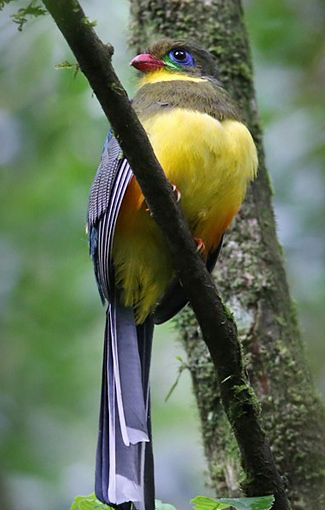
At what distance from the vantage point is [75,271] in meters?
4.95

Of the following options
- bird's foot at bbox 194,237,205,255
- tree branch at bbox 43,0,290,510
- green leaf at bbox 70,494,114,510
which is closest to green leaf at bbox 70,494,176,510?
green leaf at bbox 70,494,114,510

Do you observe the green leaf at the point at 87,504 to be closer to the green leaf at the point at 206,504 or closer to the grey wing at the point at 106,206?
the green leaf at the point at 206,504

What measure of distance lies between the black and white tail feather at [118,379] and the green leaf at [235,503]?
35 centimetres

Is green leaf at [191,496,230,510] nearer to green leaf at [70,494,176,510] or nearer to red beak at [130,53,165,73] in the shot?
green leaf at [70,494,176,510]

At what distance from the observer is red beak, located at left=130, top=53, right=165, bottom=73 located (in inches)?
138

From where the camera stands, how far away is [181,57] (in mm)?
3551

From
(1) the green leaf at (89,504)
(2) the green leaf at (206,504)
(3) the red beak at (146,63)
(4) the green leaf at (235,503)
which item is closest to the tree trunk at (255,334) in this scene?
(3) the red beak at (146,63)

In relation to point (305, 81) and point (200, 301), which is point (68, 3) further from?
point (305, 81)

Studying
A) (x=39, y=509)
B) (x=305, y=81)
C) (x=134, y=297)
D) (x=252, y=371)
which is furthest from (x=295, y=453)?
(x=305, y=81)

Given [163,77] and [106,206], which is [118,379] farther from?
[163,77]

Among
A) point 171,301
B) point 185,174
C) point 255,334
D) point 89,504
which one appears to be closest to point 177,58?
point 185,174

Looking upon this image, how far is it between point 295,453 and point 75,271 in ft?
7.06

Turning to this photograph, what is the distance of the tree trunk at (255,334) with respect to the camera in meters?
3.11

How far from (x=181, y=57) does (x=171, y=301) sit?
3.32 feet
